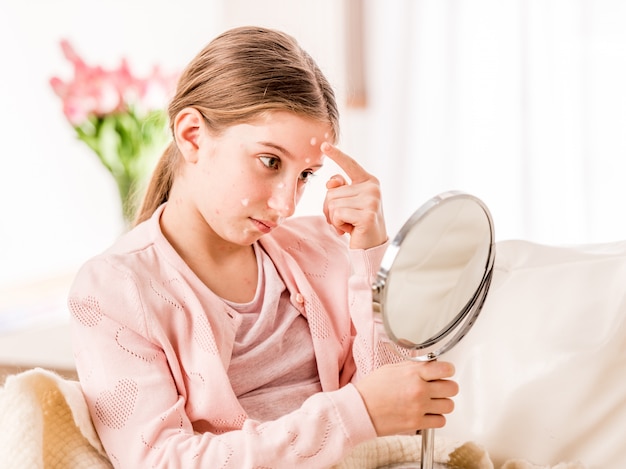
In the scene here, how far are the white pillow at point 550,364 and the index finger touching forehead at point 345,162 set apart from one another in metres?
0.29

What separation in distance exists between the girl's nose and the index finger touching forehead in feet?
0.21

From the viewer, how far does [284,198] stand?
42.1 inches

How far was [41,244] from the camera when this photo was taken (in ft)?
8.95

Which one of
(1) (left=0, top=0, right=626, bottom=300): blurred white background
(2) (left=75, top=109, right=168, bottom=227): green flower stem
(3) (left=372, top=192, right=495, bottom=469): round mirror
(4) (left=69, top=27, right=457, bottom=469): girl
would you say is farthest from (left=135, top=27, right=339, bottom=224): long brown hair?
(1) (left=0, top=0, right=626, bottom=300): blurred white background

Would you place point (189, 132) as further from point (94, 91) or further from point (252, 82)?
point (94, 91)

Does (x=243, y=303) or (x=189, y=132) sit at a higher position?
(x=189, y=132)

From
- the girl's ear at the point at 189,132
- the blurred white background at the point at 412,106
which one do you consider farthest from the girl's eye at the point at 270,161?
the blurred white background at the point at 412,106

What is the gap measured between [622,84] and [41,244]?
186 cm

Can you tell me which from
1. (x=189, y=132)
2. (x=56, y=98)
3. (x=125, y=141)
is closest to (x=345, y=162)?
(x=189, y=132)

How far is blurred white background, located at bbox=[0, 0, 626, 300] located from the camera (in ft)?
8.55

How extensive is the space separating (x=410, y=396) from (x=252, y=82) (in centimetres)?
45

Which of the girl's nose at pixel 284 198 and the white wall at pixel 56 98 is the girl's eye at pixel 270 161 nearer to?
the girl's nose at pixel 284 198

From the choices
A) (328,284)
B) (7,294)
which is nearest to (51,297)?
(7,294)

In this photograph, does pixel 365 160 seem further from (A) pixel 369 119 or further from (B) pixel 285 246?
(B) pixel 285 246
